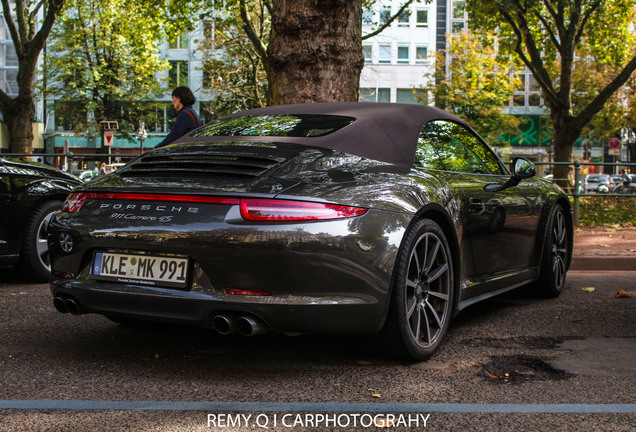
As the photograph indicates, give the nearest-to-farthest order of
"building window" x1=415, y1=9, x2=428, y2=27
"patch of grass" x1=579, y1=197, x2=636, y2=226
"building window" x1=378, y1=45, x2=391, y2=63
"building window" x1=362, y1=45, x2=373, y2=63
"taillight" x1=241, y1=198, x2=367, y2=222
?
"taillight" x1=241, y1=198, x2=367, y2=222
"patch of grass" x1=579, y1=197, x2=636, y2=226
"building window" x1=362, y1=45, x2=373, y2=63
"building window" x1=378, y1=45, x2=391, y2=63
"building window" x1=415, y1=9, x2=428, y2=27

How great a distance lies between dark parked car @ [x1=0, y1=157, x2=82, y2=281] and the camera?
643 centimetres

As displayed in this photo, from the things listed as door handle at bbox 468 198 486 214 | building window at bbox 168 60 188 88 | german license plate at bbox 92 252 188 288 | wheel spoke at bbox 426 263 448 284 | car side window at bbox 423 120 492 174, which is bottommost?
wheel spoke at bbox 426 263 448 284

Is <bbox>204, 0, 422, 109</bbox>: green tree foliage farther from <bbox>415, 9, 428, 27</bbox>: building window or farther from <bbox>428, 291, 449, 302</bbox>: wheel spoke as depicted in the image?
<bbox>415, 9, 428, 27</bbox>: building window

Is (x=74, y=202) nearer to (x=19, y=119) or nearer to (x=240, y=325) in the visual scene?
(x=240, y=325)

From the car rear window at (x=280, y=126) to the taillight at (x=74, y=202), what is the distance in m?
0.92

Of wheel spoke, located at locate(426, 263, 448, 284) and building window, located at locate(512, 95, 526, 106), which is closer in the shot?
wheel spoke, located at locate(426, 263, 448, 284)

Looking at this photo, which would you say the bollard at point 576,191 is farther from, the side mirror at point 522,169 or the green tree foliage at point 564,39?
the side mirror at point 522,169

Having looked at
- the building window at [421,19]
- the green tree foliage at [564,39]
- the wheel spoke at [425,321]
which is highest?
the building window at [421,19]

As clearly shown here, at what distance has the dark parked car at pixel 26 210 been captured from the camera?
6.43 meters

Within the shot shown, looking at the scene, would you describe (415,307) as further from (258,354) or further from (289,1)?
(289,1)

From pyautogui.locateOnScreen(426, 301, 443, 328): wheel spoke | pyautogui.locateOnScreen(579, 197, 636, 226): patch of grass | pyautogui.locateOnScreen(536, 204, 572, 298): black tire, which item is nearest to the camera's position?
pyautogui.locateOnScreen(426, 301, 443, 328): wheel spoke

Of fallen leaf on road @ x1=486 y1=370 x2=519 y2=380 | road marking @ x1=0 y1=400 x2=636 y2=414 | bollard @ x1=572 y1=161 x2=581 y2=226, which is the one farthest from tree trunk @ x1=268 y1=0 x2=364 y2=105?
bollard @ x1=572 y1=161 x2=581 y2=226

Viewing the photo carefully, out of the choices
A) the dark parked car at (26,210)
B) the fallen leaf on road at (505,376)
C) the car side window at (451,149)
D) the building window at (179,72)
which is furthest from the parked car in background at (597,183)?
the fallen leaf on road at (505,376)

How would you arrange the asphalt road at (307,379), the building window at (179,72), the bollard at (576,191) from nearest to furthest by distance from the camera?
the asphalt road at (307,379) → the bollard at (576,191) → the building window at (179,72)
